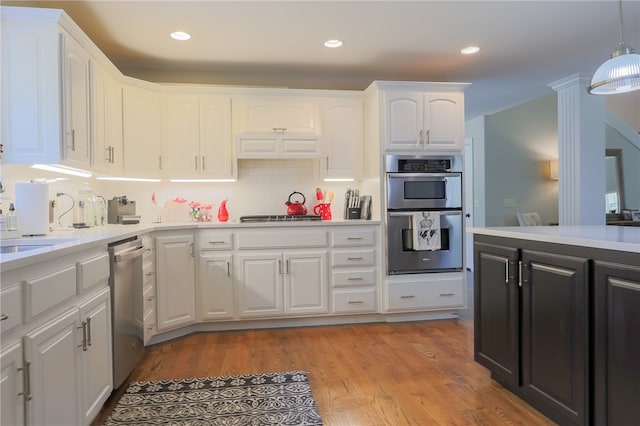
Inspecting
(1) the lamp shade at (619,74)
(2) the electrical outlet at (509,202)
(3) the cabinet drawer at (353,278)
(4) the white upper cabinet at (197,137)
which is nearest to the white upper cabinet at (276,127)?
(4) the white upper cabinet at (197,137)

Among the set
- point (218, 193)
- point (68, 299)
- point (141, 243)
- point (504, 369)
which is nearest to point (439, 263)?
point (504, 369)

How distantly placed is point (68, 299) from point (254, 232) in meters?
1.95

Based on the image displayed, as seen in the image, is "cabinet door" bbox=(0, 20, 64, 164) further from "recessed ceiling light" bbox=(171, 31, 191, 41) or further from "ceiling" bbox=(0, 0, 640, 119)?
"recessed ceiling light" bbox=(171, 31, 191, 41)

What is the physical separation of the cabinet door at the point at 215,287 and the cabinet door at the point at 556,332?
2.29 m

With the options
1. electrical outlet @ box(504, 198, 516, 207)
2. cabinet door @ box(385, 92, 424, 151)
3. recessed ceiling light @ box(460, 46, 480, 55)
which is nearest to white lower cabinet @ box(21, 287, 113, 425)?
cabinet door @ box(385, 92, 424, 151)

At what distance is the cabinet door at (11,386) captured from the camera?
3.92 feet

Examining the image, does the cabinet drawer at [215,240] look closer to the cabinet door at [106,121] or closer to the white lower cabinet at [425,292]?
the cabinet door at [106,121]

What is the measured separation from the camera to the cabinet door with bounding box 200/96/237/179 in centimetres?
380

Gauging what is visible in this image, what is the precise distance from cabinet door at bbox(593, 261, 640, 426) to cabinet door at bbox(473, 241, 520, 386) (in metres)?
0.50

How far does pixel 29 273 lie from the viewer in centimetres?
136

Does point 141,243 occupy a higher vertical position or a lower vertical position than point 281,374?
higher

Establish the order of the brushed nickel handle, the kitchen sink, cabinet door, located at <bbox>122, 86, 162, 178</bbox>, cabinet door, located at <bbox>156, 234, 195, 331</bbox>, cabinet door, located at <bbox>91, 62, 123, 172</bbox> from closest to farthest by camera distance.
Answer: the brushed nickel handle, the kitchen sink, cabinet door, located at <bbox>91, 62, 123, 172</bbox>, cabinet door, located at <bbox>156, 234, 195, 331</bbox>, cabinet door, located at <bbox>122, 86, 162, 178</bbox>

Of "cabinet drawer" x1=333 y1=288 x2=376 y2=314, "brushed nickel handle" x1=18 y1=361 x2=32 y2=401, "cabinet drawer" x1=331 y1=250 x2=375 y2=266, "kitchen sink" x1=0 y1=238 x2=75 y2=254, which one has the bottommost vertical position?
"cabinet drawer" x1=333 y1=288 x2=376 y2=314

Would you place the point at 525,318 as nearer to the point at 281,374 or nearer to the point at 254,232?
the point at 281,374
